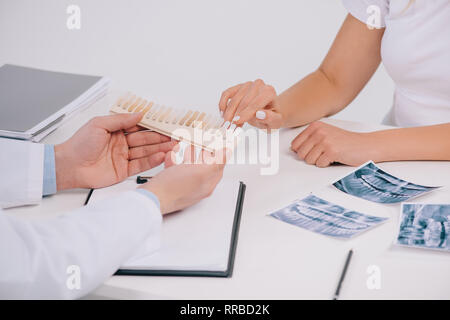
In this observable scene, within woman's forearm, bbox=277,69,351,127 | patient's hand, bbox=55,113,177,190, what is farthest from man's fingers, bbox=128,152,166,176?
woman's forearm, bbox=277,69,351,127

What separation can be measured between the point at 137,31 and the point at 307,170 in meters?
2.55

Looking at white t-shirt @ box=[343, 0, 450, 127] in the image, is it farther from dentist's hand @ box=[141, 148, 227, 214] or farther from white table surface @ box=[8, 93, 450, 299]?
dentist's hand @ box=[141, 148, 227, 214]

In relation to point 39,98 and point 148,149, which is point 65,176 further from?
point 39,98

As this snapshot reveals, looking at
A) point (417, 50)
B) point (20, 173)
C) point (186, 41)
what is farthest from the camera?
point (186, 41)

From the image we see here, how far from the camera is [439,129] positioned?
3.86ft

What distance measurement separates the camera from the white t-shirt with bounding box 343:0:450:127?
1262mm

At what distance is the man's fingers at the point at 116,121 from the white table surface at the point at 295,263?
14cm

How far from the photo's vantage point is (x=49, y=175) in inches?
40.8

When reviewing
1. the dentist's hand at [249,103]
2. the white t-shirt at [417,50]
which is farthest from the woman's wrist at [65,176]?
the white t-shirt at [417,50]

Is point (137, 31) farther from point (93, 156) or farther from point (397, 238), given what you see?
point (397, 238)

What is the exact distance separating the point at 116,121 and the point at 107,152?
0.22 feet

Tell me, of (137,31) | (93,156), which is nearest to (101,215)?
(93,156)

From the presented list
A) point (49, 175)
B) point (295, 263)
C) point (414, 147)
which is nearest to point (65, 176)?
point (49, 175)

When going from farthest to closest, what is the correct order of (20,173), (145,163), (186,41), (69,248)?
1. (186,41)
2. (145,163)
3. (20,173)
4. (69,248)
